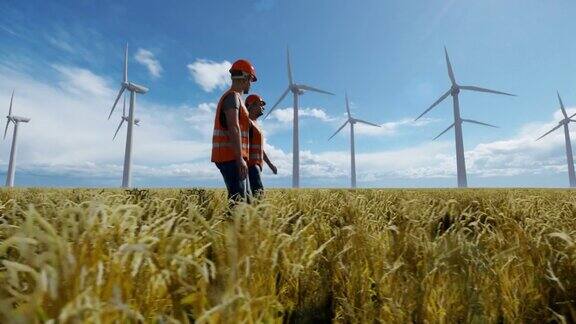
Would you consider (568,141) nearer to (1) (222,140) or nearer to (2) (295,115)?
(2) (295,115)

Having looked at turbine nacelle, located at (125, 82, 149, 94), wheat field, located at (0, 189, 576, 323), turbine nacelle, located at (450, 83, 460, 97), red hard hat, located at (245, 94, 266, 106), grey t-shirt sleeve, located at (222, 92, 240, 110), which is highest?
turbine nacelle, located at (450, 83, 460, 97)

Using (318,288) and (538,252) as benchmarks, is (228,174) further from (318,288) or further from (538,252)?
(538,252)

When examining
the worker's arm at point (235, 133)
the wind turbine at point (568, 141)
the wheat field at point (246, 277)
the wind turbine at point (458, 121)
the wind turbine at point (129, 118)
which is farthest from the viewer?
the wind turbine at point (568, 141)

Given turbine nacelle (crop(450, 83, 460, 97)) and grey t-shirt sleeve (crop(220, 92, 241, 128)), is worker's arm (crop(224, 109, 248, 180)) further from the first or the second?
turbine nacelle (crop(450, 83, 460, 97))

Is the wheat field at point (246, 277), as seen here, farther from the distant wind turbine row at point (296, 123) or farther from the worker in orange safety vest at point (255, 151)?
the distant wind turbine row at point (296, 123)

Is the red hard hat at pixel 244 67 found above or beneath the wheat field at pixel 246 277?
above

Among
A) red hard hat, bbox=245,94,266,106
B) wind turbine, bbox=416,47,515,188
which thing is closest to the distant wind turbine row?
wind turbine, bbox=416,47,515,188

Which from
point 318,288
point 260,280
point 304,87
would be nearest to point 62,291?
point 260,280

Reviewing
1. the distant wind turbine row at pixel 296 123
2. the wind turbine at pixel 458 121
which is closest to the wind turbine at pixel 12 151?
the distant wind turbine row at pixel 296 123

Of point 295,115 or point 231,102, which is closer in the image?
point 231,102

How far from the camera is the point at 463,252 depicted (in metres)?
2.47

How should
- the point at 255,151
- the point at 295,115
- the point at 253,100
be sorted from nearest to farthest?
the point at 255,151 → the point at 253,100 → the point at 295,115

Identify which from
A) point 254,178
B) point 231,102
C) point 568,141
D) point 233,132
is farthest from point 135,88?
point 568,141

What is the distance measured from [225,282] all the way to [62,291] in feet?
2.20
